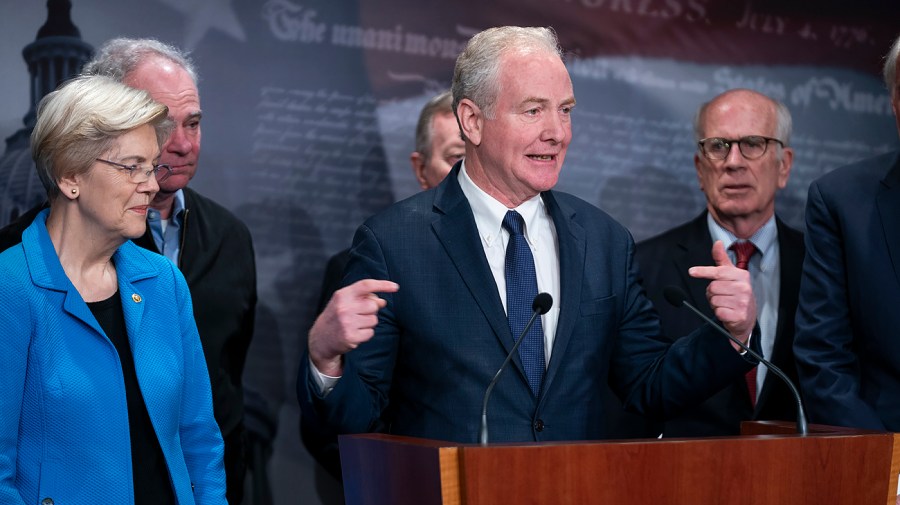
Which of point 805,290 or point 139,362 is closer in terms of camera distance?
point 139,362

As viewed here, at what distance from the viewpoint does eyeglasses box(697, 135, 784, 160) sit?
4055 millimetres

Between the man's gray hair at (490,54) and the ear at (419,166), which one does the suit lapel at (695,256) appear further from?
the man's gray hair at (490,54)

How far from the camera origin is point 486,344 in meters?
2.73

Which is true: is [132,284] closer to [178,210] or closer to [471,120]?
[178,210]

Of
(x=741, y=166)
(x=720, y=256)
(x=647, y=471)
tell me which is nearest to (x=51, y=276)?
(x=647, y=471)

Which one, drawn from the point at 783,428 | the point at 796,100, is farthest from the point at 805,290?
the point at 796,100

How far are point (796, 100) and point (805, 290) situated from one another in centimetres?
231

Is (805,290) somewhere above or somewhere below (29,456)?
above

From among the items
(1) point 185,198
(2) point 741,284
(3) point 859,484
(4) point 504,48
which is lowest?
(3) point 859,484

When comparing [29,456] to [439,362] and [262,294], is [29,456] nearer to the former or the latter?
[439,362]

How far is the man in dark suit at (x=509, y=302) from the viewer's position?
2.68 metres

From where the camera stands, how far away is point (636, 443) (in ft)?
6.47

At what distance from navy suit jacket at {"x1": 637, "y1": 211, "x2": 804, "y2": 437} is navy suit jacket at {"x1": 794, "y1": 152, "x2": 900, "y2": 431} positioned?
0.61m

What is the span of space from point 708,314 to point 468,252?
4.29 feet
